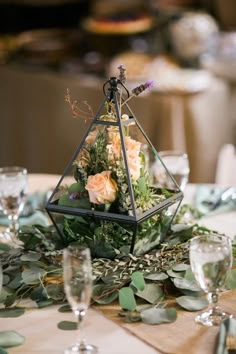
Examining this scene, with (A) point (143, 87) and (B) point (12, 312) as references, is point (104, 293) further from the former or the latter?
(A) point (143, 87)

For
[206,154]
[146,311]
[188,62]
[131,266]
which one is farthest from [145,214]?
[188,62]

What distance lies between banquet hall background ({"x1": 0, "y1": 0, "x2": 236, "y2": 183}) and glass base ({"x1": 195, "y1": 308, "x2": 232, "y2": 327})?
1926 mm

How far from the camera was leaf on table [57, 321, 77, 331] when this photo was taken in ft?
4.26

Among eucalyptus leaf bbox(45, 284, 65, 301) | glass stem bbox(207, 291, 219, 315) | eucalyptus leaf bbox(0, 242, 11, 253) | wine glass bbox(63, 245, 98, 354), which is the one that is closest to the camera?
wine glass bbox(63, 245, 98, 354)

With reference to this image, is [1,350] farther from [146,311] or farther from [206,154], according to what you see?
[206,154]

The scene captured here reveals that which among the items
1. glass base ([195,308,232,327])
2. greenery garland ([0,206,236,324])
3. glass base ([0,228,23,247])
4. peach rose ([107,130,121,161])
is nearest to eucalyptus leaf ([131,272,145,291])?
greenery garland ([0,206,236,324])

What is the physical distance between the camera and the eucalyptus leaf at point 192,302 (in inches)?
53.3

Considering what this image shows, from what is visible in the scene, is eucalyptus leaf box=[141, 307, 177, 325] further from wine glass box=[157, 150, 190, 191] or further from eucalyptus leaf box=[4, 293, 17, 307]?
wine glass box=[157, 150, 190, 191]

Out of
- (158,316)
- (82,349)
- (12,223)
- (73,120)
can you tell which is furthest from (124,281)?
(73,120)

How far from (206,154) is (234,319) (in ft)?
6.91

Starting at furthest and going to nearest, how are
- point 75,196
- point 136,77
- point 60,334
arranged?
point 136,77, point 75,196, point 60,334

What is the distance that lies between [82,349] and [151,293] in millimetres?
215

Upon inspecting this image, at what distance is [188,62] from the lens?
3.67m

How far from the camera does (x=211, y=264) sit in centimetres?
126
